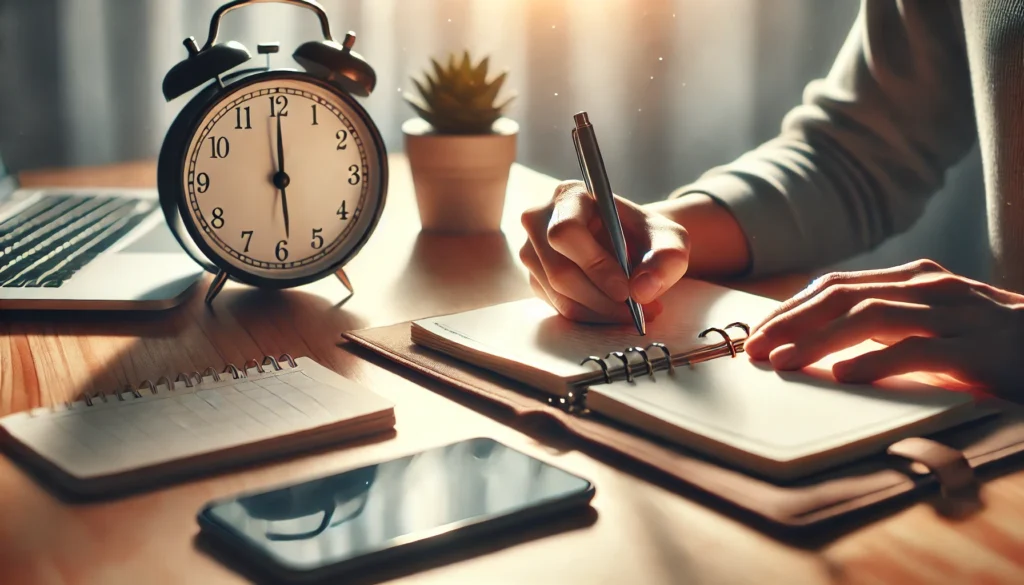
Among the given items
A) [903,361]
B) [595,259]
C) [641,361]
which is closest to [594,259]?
[595,259]

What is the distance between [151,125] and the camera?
1.93m

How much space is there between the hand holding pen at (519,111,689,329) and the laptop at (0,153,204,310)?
1.21ft

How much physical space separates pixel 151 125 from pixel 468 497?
5.28 ft

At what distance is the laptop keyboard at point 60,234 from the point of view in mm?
1022

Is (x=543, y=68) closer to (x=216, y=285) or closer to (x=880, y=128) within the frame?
(x=880, y=128)

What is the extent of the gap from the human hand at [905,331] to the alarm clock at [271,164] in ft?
1.57

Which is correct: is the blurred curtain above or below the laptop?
above

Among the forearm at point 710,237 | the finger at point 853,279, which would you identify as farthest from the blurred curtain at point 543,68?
the finger at point 853,279

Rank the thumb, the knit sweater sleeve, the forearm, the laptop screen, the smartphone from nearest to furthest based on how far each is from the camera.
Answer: the smartphone
the thumb
the forearm
the knit sweater sleeve
the laptop screen

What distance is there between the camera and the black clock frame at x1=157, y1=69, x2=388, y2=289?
0.95 metres

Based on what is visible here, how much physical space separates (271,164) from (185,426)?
44 cm

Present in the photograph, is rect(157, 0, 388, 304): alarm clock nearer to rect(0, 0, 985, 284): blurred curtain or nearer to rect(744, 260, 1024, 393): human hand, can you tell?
rect(744, 260, 1024, 393): human hand

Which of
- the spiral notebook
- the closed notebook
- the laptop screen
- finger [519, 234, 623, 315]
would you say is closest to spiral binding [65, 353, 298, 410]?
the spiral notebook

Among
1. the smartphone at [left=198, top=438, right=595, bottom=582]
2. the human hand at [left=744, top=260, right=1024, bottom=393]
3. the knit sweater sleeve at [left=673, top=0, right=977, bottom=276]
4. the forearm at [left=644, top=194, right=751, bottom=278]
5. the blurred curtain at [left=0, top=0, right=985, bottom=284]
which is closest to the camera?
the smartphone at [left=198, top=438, right=595, bottom=582]
